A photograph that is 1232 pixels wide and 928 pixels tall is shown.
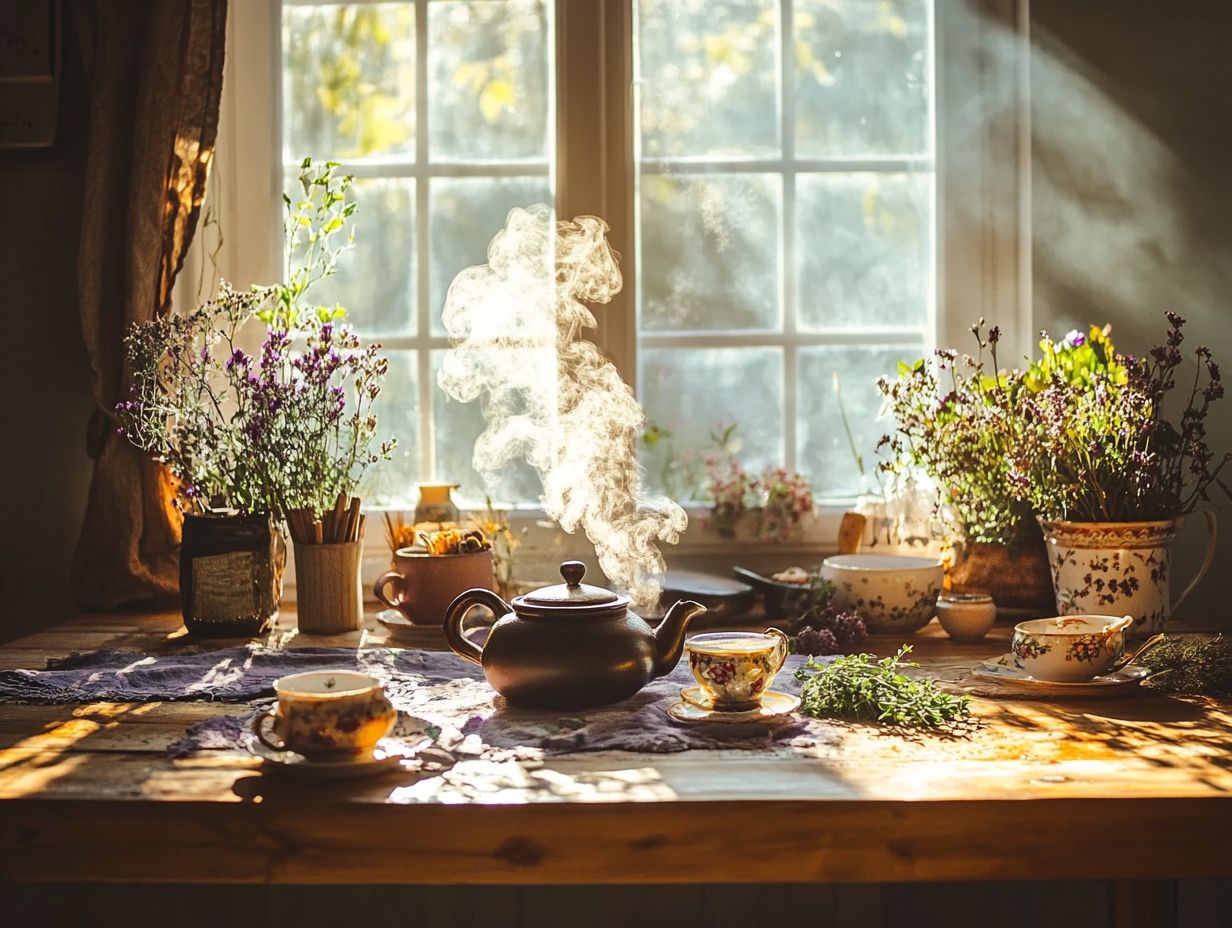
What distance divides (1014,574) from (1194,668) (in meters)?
0.48

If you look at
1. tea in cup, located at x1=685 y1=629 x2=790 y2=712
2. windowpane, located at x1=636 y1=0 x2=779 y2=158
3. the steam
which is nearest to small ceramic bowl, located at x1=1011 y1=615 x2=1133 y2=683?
tea in cup, located at x1=685 y1=629 x2=790 y2=712

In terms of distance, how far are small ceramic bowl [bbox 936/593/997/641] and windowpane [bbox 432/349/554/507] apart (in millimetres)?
925

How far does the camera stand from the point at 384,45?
8.39 ft

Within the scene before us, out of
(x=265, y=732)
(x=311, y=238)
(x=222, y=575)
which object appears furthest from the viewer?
(x=311, y=238)

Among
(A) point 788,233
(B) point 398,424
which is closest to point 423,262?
(B) point 398,424

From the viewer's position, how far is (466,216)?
2.57m

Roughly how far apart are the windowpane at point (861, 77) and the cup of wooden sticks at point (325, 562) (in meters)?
1.26

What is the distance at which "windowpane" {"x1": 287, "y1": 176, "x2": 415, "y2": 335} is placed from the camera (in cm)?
257

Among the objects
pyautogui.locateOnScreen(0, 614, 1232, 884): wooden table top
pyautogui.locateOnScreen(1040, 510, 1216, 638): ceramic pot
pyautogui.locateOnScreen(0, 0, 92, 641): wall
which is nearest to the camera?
pyautogui.locateOnScreen(0, 614, 1232, 884): wooden table top

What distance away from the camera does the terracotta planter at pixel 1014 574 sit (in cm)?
213

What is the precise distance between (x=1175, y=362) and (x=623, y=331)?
3.58 feet

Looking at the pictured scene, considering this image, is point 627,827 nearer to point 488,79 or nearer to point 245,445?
point 245,445

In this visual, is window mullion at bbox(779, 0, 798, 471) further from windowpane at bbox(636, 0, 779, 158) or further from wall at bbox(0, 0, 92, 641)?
wall at bbox(0, 0, 92, 641)

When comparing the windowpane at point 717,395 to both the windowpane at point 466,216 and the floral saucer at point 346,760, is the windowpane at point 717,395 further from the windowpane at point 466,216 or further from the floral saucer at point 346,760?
the floral saucer at point 346,760
